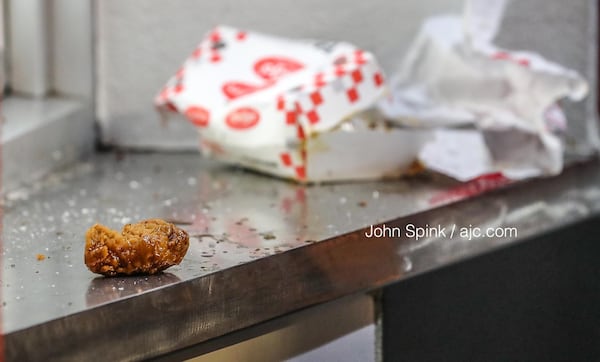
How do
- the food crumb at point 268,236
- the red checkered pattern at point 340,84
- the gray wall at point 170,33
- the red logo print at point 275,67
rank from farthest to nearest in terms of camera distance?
1. the gray wall at point 170,33
2. the red logo print at point 275,67
3. the red checkered pattern at point 340,84
4. the food crumb at point 268,236

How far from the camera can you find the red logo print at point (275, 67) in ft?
4.50

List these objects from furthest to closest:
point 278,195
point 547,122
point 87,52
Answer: point 87,52 < point 547,122 < point 278,195

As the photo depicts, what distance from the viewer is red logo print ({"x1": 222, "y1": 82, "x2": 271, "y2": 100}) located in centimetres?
134

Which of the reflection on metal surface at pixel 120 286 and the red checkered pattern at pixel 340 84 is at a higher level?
the red checkered pattern at pixel 340 84

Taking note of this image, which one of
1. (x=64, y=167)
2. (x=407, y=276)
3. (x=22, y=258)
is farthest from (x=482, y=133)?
(x=22, y=258)

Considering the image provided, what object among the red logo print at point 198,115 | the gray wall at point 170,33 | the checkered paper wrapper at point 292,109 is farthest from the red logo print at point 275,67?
the gray wall at point 170,33

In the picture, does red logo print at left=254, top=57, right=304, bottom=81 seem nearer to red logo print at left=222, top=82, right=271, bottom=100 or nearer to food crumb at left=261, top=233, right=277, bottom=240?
red logo print at left=222, top=82, right=271, bottom=100

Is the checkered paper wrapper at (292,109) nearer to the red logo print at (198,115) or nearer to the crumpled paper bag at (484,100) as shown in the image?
the red logo print at (198,115)

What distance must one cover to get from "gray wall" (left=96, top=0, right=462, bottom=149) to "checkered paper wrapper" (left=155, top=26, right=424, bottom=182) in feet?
0.66

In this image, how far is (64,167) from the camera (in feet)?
4.80

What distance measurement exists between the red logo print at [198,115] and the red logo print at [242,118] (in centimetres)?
4

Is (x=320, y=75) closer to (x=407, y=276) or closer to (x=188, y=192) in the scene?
(x=188, y=192)

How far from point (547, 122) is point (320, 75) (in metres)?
0.40

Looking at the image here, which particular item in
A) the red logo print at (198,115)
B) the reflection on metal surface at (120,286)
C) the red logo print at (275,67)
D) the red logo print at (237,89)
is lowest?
the red logo print at (198,115)
